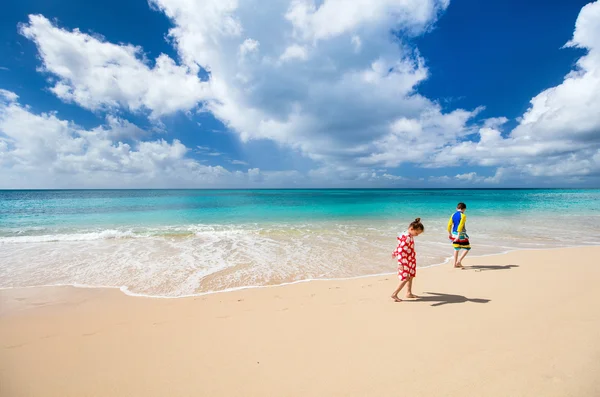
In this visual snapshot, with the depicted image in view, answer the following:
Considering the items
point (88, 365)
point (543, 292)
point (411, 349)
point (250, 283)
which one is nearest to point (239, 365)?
point (88, 365)

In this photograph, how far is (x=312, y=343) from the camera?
3.96m

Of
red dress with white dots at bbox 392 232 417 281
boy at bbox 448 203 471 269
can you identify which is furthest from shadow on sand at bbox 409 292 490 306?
boy at bbox 448 203 471 269

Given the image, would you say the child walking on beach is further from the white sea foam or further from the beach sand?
the white sea foam

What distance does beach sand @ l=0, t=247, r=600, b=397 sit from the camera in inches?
121

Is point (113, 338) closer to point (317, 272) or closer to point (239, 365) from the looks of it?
point (239, 365)

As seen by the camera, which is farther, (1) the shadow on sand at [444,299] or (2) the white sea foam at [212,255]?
(2) the white sea foam at [212,255]

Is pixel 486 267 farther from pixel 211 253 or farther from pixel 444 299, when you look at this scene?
pixel 211 253

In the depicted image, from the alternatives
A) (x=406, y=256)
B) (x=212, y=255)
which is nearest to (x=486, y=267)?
(x=406, y=256)

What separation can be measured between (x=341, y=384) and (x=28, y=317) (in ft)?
22.7

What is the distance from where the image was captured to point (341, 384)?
10.1 feet

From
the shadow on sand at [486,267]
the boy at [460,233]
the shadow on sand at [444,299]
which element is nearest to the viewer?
the shadow on sand at [444,299]

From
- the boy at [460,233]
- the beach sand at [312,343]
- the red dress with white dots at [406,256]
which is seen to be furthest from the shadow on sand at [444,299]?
the boy at [460,233]

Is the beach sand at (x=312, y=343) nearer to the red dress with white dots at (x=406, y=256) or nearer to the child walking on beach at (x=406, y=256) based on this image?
the child walking on beach at (x=406, y=256)

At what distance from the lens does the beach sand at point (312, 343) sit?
3.07 meters
